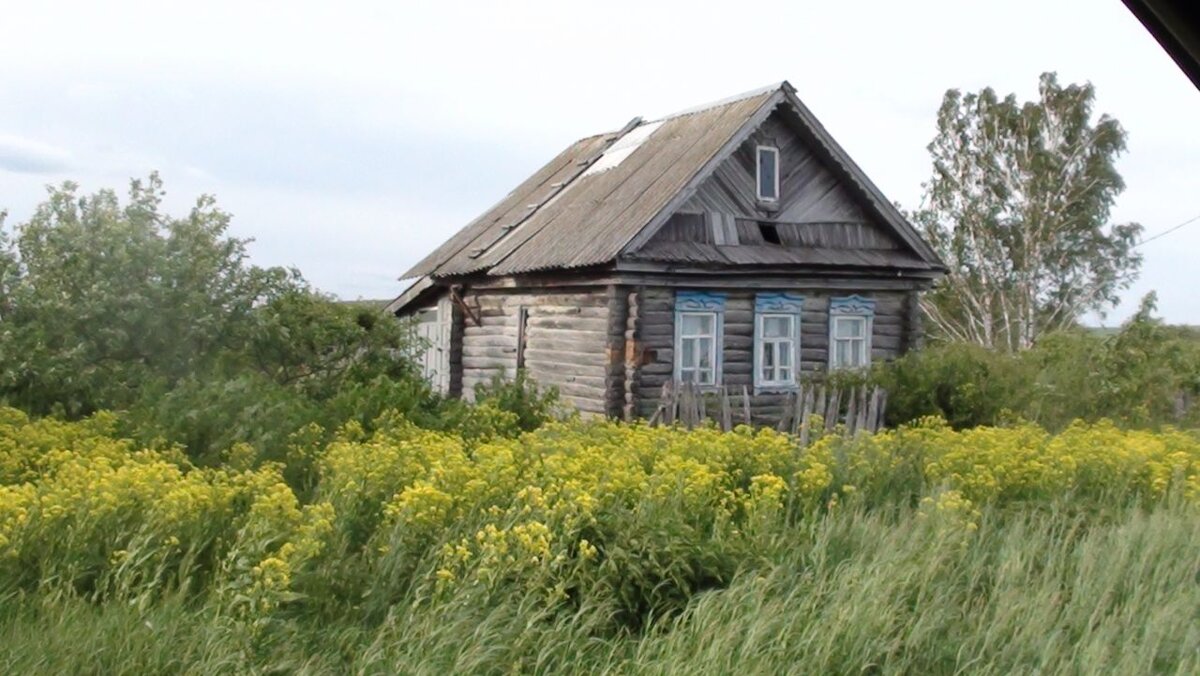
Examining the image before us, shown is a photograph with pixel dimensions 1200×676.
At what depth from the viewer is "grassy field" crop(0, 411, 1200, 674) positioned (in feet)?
15.9

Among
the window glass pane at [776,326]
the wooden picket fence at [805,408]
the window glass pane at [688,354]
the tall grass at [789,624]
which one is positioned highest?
the window glass pane at [776,326]

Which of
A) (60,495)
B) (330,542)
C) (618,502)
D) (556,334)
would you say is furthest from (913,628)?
(556,334)

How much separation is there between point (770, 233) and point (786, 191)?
695 mm

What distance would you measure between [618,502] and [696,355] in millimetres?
10544

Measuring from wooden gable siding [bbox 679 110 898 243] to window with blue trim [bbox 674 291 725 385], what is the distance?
1.24 metres

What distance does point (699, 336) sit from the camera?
16.7 metres

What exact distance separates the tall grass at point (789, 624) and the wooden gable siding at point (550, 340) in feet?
29.7

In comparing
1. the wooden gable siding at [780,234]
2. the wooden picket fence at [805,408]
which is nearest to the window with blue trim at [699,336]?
the wooden gable siding at [780,234]

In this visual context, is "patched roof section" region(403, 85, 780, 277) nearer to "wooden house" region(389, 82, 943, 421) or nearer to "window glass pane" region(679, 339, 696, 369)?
"wooden house" region(389, 82, 943, 421)

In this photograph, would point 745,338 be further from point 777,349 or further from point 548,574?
point 548,574

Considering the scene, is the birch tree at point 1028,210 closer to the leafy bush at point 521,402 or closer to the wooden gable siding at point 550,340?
the wooden gable siding at point 550,340

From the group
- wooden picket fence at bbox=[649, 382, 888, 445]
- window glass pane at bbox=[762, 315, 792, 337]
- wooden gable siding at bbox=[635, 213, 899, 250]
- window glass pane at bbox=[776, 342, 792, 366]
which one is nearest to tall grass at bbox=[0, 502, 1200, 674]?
wooden picket fence at bbox=[649, 382, 888, 445]

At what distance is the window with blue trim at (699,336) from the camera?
16.5m

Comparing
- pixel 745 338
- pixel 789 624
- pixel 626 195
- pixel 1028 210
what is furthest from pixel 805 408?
pixel 1028 210
